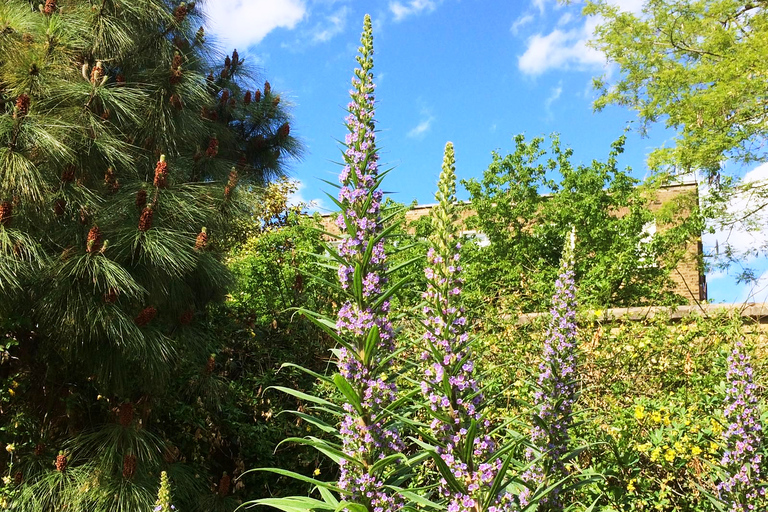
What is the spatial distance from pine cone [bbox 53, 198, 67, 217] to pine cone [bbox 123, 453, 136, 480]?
1.49 m

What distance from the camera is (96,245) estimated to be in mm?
3680

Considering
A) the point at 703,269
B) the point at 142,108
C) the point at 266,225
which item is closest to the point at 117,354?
the point at 142,108

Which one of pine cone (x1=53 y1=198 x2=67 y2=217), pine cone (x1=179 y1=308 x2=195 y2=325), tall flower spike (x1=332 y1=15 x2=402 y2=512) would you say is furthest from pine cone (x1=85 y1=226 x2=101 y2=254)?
tall flower spike (x1=332 y1=15 x2=402 y2=512)

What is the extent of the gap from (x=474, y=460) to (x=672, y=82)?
37.5 feet

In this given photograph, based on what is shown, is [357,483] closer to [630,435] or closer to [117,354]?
[630,435]

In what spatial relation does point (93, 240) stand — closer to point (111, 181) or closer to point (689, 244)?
point (111, 181)

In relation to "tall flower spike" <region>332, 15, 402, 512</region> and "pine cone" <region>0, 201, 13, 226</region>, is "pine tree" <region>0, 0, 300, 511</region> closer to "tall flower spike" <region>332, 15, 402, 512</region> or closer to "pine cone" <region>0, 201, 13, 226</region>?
"pine cone" <region>0, 201, 13, 226</region>

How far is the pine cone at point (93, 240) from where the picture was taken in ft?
11.9

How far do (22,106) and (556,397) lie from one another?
11.3 ft

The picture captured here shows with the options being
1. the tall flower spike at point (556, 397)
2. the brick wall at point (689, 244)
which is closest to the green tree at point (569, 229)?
the brick wall at point (689, 244)

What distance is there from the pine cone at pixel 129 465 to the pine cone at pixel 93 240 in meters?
1.19

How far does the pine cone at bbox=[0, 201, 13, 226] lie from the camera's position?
3.62 metres

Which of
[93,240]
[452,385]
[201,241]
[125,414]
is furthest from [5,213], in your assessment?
[452,385]

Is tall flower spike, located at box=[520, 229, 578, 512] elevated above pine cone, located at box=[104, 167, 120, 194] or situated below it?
below
